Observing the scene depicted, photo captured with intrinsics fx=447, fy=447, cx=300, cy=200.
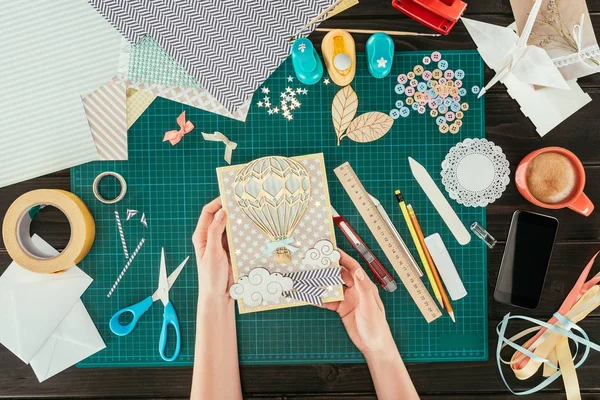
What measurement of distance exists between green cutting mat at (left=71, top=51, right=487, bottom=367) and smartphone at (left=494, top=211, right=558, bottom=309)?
0.07 meters

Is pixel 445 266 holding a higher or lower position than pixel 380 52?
lower

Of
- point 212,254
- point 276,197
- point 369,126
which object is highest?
point 369,126

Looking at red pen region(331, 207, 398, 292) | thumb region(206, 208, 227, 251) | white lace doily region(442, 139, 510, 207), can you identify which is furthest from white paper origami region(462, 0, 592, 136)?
thumb region(206, 208, 227, 251)

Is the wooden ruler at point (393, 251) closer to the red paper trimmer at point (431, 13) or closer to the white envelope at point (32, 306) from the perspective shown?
the red paper trimmer at point (431, 13)

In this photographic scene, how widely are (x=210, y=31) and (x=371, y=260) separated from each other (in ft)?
2.20

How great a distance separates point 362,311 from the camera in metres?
1.04

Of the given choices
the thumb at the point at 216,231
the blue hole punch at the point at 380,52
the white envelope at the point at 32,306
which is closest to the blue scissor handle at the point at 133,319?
the white envelope at the point at 32,306

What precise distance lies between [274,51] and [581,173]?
75cm

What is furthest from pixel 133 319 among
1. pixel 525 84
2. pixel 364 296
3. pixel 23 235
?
pixel 525 84

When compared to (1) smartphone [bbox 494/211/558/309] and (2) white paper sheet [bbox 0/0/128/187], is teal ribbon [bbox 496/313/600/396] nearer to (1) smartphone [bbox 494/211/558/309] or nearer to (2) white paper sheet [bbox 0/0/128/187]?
(1) smartphone [bbox 494/211/558/309]

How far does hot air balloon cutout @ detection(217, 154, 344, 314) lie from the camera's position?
1.06 m

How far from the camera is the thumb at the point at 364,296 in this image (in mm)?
1035

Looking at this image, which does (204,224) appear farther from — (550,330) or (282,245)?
(550,330)

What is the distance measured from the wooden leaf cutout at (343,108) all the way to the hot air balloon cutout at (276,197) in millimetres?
137
